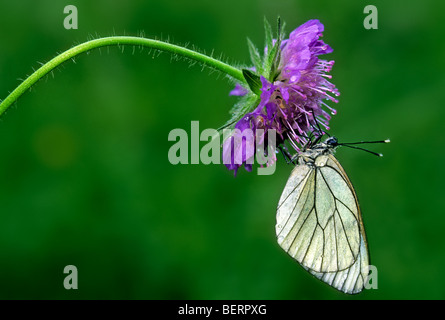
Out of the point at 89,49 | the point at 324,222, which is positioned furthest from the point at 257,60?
the point at 324,222

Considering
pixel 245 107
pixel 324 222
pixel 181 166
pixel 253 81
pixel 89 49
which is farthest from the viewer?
pixel 181 166

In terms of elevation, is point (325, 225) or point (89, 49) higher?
point (89, 49)

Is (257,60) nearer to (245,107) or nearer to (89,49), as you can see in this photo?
(245,107)

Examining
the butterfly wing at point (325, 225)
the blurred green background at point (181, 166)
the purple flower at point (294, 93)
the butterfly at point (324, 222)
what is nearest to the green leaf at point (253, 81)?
the purple flower at point (294, 93)

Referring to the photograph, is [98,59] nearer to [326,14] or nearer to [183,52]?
[326,14]

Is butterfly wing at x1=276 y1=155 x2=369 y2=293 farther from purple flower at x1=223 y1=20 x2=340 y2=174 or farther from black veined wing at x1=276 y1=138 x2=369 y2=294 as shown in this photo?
purple flower at x1=223 y1=20 x2=340 y2=174

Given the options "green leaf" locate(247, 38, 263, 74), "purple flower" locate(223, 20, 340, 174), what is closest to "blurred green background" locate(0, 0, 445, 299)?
"purple flower" locate(223, 20, 340, 174)
